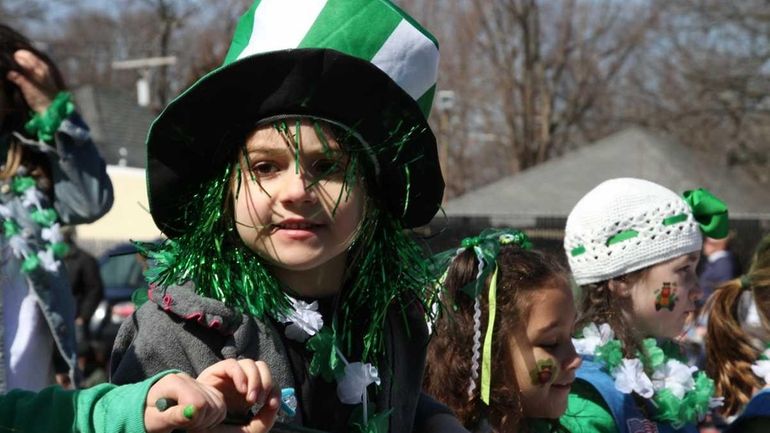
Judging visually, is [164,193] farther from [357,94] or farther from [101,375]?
[101,375]

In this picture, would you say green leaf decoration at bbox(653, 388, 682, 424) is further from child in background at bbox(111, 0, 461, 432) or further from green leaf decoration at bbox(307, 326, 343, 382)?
green leaf decoration at bbox(307, 326, 343, 382)

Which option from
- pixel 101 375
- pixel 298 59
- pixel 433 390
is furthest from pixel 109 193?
pixel 101 375

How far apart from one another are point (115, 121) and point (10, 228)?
31.4 m

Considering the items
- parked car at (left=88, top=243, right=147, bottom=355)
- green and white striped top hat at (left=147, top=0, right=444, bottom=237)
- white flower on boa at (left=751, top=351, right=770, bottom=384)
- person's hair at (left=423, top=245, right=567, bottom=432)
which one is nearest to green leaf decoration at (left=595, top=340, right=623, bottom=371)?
person's hair at (left=423, top=245, right=567, bottom=432)

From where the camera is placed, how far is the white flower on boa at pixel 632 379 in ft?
11.8

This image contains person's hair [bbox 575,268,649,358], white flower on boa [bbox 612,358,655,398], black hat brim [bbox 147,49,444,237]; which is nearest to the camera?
black hat brim [bbox 147,49,444,237]

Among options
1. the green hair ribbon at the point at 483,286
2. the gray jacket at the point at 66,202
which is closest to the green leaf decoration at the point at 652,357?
the green hair ribbon at the point at 483,286

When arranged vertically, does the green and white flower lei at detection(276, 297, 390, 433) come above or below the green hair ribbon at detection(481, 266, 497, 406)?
above

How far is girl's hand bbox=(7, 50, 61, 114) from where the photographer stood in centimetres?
412

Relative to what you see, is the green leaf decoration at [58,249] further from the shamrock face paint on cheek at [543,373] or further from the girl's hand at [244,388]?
the girl's hand at [244,388]

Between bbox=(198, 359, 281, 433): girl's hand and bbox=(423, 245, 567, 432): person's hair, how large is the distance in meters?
1.23

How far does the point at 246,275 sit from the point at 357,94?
40cm

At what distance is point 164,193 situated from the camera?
7.68ft

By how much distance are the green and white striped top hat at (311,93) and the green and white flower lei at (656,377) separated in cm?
140
